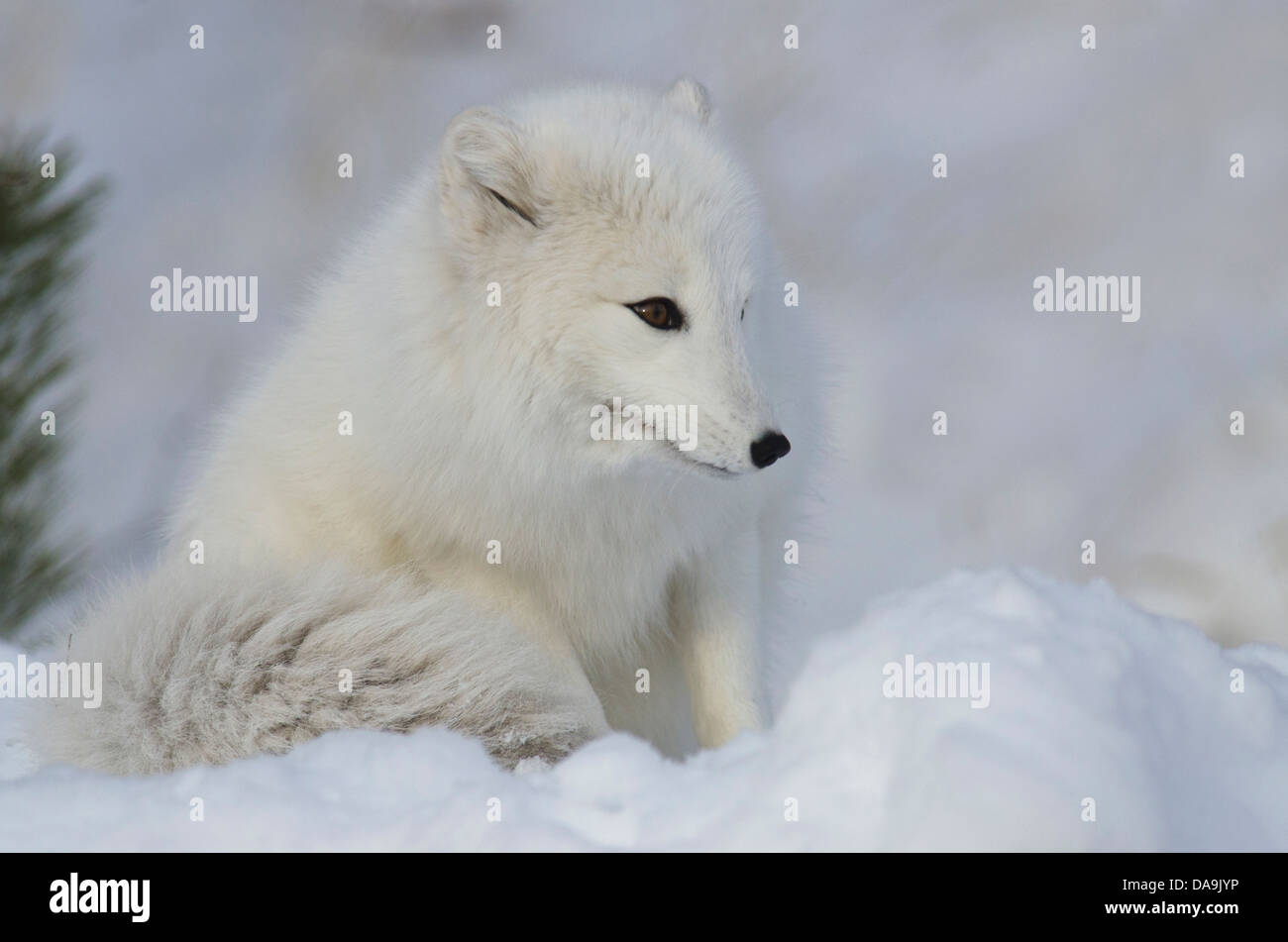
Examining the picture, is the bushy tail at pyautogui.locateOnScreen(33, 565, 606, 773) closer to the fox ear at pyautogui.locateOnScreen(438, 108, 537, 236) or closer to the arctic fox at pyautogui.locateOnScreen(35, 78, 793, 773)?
the arctic fox at pyautogui.locateOnScreen(35, 78, 793, 773)

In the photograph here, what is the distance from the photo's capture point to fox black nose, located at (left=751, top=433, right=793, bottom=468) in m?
2.23

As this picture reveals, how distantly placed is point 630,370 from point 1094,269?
601 centimetres

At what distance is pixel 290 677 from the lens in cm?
228

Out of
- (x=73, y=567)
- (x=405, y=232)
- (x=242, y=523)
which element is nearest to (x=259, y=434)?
(x=242, y=523)

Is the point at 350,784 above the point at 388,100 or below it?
below

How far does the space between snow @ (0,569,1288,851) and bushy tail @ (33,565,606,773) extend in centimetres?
35

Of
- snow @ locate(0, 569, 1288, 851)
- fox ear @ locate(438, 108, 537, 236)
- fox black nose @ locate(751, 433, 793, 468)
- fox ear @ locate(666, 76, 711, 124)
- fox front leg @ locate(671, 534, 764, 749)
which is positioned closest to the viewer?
snow @ locate(0, 569, 1288, 851)

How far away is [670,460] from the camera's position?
2.33m

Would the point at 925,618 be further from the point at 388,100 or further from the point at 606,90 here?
the point at 388,100

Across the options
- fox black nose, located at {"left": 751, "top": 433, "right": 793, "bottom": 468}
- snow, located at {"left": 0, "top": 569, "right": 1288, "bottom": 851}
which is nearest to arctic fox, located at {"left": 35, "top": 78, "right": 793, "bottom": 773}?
fox black nose, located at {"left": 751, "top": 433, "right": 793, "bottom": 468}

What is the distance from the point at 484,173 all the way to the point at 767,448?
72 cm

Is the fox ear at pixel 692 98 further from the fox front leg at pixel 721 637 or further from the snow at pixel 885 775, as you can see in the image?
the snow at pixel 885 775

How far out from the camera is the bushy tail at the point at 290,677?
224 centimetres

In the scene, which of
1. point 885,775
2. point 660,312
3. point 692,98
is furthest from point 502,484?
point 885,775
